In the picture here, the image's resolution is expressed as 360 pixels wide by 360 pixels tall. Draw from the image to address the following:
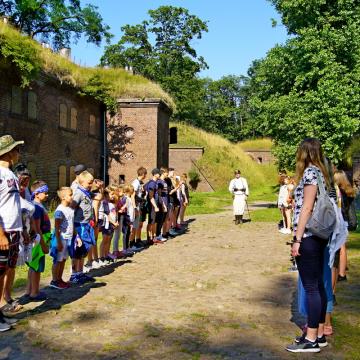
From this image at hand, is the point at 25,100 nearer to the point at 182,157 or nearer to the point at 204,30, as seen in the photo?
the point at 182,157

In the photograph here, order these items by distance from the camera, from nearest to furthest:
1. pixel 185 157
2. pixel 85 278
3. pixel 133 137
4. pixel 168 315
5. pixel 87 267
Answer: pixel 168 315 → pixel 85 278 → pixel 87 267 → pixel 133 137 → pixel 185 157

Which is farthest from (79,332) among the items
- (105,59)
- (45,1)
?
(105,59)

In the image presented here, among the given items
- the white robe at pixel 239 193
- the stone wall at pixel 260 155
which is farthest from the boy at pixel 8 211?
the stone wall at pixel 260 155

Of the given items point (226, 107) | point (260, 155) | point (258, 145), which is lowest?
point (260, 155)

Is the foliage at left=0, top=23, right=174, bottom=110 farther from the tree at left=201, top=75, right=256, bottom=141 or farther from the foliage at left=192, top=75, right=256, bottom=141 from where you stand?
the tree at left=201, top=75, right=256, bottom=141

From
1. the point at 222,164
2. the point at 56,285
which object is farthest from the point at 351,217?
the point at 222,164

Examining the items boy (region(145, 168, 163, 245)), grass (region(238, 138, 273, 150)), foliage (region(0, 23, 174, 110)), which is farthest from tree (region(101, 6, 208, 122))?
boy (region(145, 168, 163, 245))

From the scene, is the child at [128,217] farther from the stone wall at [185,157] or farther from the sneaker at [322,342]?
the stone wall at [185,157]

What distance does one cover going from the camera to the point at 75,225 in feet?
26.0

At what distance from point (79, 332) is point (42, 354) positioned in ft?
2.28

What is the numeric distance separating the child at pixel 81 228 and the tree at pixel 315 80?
61.0 feet

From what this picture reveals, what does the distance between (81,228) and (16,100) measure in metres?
15.9

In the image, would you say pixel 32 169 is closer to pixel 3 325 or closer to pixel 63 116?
pixel 63 116

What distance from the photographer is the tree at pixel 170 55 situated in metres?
65.4
